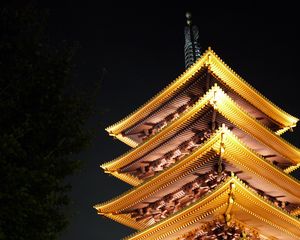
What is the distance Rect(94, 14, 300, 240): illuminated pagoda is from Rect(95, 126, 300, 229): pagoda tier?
0.14 feet

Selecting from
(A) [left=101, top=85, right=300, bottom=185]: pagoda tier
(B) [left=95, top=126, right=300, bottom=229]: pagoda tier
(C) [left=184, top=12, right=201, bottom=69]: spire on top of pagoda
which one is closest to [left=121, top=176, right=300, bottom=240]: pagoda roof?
(B) [left=95, top=126, right=300, bottom=229]: pagoda tier

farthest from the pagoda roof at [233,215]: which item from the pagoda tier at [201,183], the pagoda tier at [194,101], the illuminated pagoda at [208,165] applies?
the pagoda tier at [194,101]

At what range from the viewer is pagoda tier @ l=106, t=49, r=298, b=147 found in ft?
61.0

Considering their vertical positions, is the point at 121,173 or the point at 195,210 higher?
the point at 121,173

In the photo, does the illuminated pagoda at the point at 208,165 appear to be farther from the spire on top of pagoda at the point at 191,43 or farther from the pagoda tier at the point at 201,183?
the spire on top of pagoda at the point at 191,43

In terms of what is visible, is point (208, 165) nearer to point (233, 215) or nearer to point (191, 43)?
point (233, 215)

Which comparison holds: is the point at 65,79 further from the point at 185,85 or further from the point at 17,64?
the point at 185,85

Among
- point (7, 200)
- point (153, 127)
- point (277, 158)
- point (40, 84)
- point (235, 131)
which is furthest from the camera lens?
point (153, 127)

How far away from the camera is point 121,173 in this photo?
837 inches

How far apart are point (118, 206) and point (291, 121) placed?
10.2m

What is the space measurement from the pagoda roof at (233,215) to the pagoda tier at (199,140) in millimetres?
3837

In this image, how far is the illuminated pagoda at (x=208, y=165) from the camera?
15.2m

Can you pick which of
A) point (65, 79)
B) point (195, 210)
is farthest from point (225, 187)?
point (65, 79)

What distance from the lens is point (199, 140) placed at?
18.2 m
